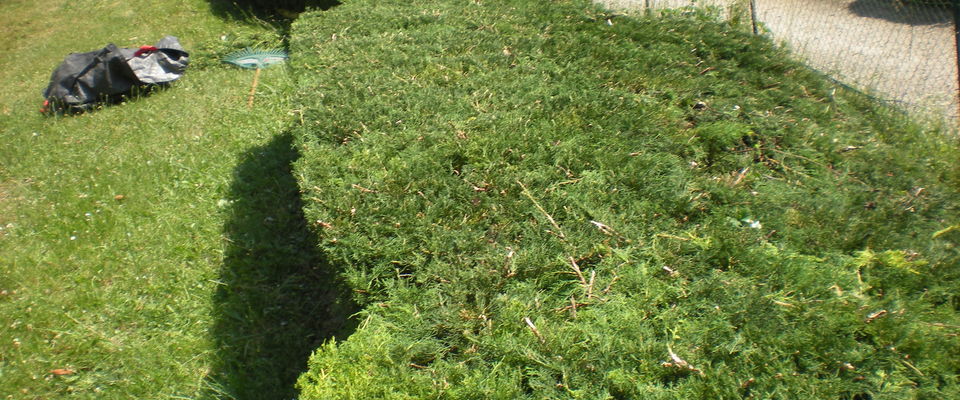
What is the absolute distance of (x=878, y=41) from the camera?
4824 millimetres

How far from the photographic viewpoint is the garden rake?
7.93 meters

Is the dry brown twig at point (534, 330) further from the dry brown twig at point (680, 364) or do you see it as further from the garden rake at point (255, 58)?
the garden rake at point (255, 58)

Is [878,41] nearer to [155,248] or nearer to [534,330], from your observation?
[534,330]

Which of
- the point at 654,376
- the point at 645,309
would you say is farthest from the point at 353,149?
the point at 654,376

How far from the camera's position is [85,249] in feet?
15.8

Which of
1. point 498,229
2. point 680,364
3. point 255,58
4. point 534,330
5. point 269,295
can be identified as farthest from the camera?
point 255,58

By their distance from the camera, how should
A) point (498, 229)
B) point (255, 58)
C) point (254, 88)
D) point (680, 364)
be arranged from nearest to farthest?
point (680, 364) < point (498, 229) < point (254, 88) < point (255, 58)

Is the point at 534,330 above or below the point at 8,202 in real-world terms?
above

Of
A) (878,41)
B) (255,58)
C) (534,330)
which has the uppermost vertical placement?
(878,41)

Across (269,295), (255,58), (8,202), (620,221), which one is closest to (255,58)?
(255,58)

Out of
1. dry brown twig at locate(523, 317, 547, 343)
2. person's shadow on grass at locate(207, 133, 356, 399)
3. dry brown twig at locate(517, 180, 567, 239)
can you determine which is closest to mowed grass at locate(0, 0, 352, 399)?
person's shadow on grass at locate(207, 133, 356, 399)

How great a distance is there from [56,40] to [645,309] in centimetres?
1089

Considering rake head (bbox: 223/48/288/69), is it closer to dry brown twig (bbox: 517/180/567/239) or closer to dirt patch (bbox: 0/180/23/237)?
dirt patch (bbox: 0/180/23/237)

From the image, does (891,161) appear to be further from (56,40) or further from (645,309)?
(56,40)
